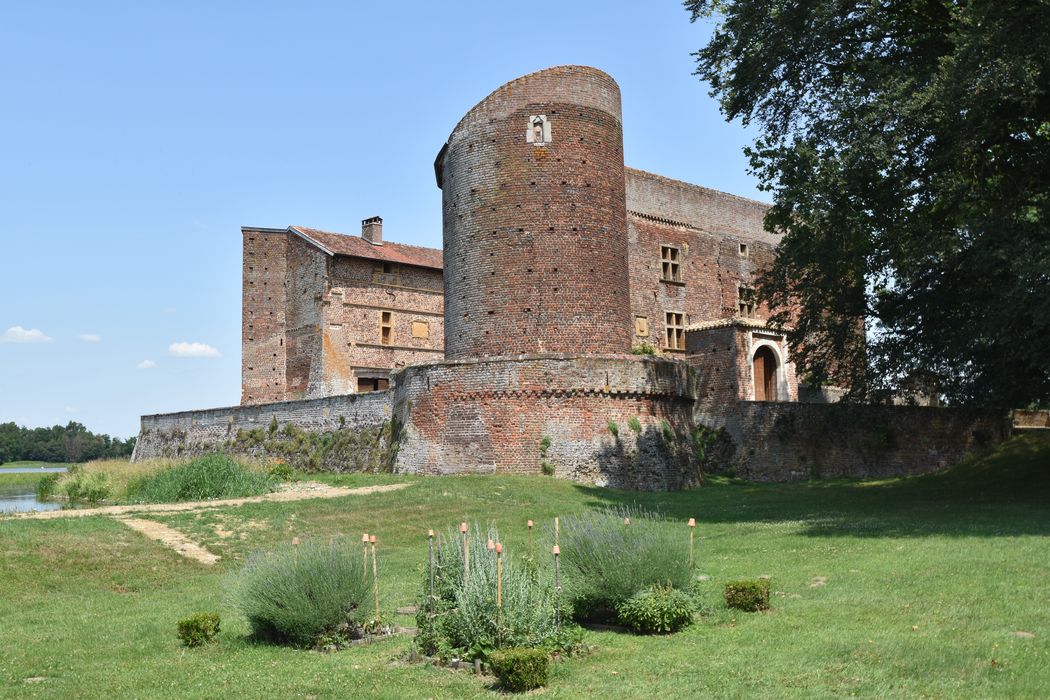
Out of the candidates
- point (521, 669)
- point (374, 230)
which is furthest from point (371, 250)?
point (521, 669)

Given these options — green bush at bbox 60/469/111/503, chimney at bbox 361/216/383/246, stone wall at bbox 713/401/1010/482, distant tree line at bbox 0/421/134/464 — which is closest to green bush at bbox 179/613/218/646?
green bush at bbox 60/469/111/503

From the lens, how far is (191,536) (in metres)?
18.2

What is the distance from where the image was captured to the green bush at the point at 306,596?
10.7 meters

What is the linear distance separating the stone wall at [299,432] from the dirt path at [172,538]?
9.70 m

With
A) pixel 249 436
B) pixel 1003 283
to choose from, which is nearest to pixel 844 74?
pixel 1003 283

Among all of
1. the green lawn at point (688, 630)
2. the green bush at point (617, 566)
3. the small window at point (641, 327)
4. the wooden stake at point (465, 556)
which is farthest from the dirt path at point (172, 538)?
the small window at point (641, 327)

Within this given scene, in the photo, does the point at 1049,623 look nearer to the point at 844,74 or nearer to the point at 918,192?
the point at 918,192

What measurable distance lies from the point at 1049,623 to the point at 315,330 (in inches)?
1394

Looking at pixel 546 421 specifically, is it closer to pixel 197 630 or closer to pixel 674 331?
pixel 197 630

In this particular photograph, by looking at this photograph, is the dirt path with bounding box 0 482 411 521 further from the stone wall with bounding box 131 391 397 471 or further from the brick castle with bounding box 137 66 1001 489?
the stone wall with bounding box 131 391 397 471

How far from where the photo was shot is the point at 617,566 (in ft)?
35.6

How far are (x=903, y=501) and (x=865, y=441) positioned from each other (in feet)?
34.6

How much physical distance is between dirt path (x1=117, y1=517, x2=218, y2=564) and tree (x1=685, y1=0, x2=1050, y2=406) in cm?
1310

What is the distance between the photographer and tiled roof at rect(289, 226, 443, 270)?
42.1 metres
